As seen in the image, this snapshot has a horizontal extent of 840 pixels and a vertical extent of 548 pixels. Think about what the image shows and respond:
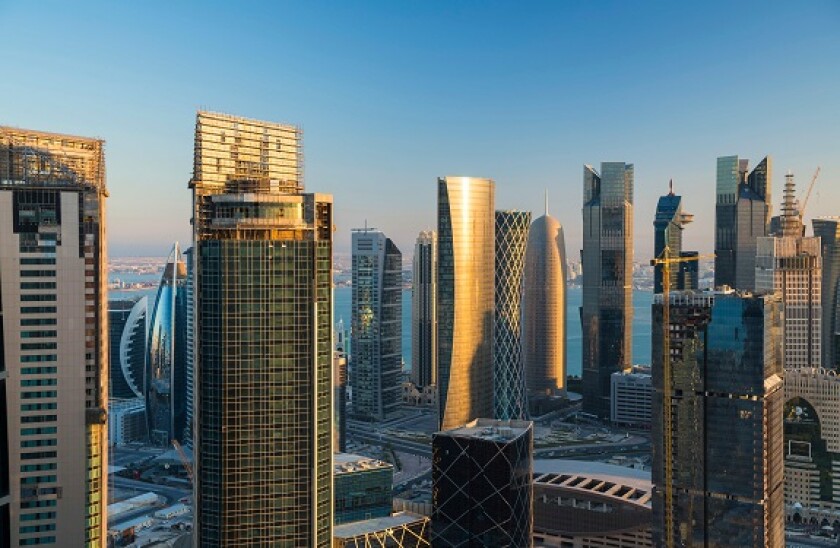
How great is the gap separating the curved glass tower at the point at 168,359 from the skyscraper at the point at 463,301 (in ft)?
117

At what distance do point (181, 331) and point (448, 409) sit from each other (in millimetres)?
39140

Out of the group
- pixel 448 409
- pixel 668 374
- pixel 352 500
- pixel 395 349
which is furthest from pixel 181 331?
pixel 668 374

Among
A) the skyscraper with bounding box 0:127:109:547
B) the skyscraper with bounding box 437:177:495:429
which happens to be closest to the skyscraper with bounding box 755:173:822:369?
the skyscraper with bounding box 437:177:495:429

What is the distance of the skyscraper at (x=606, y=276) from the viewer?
12394 centimetres

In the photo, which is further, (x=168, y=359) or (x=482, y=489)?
(x=168, y=359)

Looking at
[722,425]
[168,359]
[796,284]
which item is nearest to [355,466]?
[722,425]

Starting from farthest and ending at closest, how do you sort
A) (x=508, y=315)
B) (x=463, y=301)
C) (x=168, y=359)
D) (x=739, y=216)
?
(x=739, y=216), (x=168, y=359), (x=508, y=315), (x=463, y=301)

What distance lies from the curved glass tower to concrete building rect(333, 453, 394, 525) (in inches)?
1952

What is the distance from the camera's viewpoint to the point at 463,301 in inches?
3364

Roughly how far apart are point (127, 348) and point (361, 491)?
64877 millimetres

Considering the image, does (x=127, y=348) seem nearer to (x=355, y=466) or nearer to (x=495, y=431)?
(x=355, y=466)

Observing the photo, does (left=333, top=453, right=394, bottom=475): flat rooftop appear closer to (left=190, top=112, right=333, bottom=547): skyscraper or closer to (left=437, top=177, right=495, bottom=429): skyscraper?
(left=190, top=112, right=333, bottom=547): skyscraper

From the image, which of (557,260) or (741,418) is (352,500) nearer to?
(741,418)

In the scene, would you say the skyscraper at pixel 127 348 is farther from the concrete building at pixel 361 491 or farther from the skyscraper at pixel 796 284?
the skyscraper at pixel 796 284
